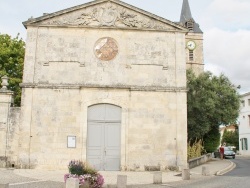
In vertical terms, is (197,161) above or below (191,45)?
below

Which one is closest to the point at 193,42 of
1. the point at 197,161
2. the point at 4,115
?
the point at 197,161

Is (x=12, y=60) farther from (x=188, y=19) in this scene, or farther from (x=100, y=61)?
(x=188, y=19)

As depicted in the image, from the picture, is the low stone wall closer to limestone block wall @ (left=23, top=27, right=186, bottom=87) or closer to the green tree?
limestone block wall @ (left=23, top=27, right=186, bottom=87)

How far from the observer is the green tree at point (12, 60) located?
27.4 meters

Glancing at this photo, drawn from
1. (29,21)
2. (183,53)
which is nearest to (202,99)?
(183,53)

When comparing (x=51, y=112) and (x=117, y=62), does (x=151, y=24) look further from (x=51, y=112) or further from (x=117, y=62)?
(x=51, y=112)

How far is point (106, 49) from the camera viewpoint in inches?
687

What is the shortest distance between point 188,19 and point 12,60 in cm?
3129

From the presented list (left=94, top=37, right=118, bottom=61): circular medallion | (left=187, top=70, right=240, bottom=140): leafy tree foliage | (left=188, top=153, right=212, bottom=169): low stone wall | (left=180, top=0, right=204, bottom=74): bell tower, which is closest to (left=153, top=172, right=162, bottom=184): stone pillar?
(left=188, top=153, right=212, bottom=169): low stone wall

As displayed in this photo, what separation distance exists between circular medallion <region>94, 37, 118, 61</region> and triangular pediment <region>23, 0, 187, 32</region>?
0.83 meters

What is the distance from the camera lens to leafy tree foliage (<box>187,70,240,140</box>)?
23.6m

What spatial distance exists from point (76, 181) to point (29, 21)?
1156 cm

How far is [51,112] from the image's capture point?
16.6 meters

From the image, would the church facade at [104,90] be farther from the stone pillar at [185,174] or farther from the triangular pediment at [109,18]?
the stone pillar at [185,174]
